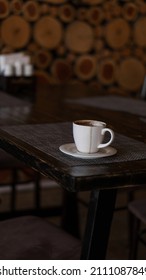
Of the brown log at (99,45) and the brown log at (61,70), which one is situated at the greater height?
the brown log at (99,45)

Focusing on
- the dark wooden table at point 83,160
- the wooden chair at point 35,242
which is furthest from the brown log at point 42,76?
the wooden chair at point 35,242

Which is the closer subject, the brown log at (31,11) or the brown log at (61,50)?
the brown log at (31,11)

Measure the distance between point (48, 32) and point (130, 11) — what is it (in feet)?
2.12

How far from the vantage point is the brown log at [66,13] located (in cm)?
375

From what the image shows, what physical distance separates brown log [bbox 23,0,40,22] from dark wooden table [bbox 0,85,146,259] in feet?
Answer: 4.15

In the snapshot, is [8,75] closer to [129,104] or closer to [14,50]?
[129,104]

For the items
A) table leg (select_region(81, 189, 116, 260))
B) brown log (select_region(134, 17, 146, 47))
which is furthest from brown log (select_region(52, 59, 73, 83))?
Result: table leg (select_region(81, 189, 116, 260))

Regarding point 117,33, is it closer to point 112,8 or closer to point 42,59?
point 112,8

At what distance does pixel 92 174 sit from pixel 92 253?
0.92 ft

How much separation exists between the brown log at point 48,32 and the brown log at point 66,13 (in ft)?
0.18

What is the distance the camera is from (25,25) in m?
3.63

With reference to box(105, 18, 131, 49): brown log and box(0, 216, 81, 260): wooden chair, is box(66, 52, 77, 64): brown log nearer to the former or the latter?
box(105, 18, 131, 49): brown log

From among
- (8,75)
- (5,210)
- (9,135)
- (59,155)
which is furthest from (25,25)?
(59,155)

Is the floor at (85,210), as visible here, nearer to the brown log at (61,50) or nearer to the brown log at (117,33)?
the brown log at (61,50)
